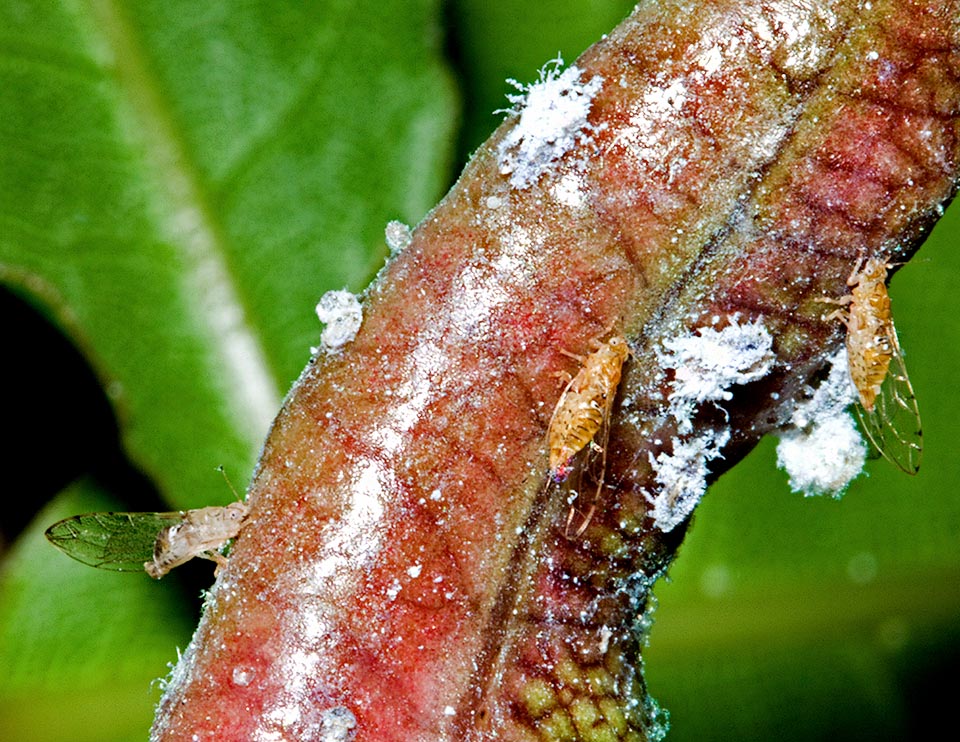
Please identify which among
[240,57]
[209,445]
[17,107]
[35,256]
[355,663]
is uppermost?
[240,57]

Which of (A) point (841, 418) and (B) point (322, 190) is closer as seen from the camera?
(A) point (841, 418)

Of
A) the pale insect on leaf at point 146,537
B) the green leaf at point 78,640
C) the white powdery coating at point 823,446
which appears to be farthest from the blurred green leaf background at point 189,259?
the white powdery coating at point 823,446

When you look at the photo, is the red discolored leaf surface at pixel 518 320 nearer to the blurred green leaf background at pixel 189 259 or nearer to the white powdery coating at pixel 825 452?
the white powdery coating at pixel 825 452

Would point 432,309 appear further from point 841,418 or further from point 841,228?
point 841,418

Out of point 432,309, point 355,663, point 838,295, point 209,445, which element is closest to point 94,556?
point 209,445

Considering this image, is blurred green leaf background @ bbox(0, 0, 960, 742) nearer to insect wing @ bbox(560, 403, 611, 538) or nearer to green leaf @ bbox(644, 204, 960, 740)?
Result: green leaf @ bbox(644, 204, 960, 740)

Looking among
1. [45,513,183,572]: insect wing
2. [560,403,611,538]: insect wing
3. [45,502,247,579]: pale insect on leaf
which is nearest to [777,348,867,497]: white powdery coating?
[560,403,611,538]: insect wing

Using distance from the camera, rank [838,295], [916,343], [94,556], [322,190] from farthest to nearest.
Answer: [916,343], [322,190], [94,556], [838,295]

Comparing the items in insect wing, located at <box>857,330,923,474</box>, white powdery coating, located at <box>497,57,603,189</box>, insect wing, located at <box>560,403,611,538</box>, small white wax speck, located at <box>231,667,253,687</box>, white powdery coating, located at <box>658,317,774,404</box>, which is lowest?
small white wax speck, located at <box>231,667,253,687</box>
